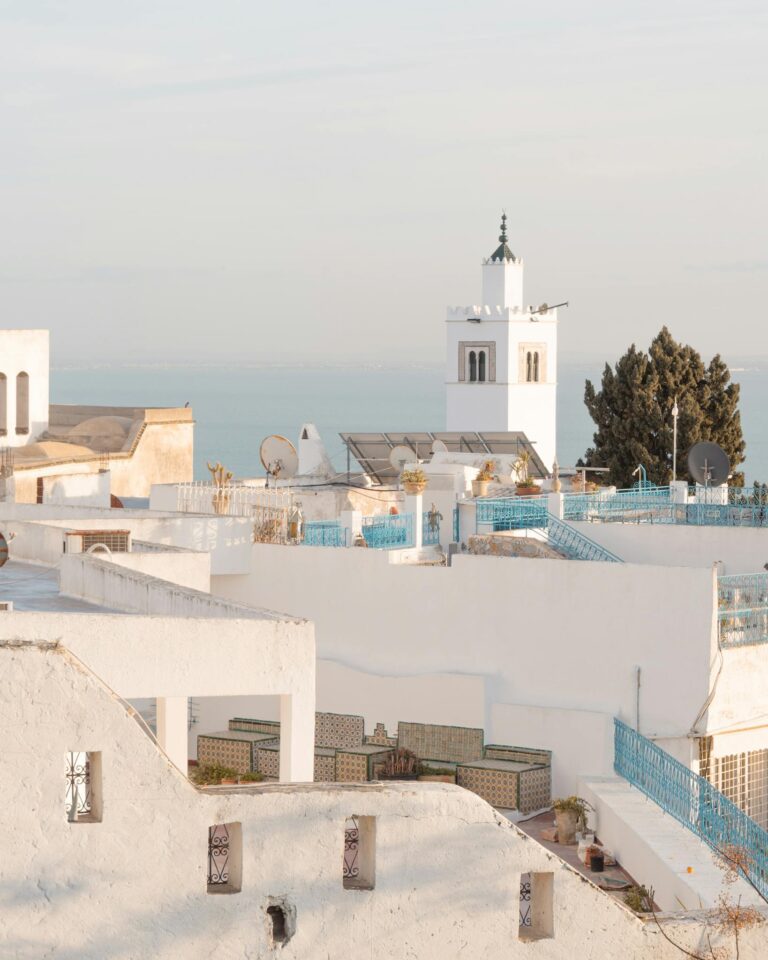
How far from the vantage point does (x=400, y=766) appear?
21.3 m

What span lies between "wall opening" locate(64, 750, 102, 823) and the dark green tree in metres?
38.2

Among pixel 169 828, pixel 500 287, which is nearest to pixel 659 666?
pixel 169 828

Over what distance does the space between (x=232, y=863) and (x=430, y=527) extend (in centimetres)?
1376

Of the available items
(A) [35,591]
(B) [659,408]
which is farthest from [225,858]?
(B) [659,408]

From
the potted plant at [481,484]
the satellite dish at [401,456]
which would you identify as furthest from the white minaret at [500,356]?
the potted plant at [481,484]

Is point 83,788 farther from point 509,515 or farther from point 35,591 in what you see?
point 509,515

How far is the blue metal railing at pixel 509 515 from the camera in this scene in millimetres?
25188

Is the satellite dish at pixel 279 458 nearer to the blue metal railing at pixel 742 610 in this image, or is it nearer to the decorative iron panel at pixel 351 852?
the blue metal railing at pixel 742 610

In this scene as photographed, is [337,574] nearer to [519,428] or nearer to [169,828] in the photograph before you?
[169,828]

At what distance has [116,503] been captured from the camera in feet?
104

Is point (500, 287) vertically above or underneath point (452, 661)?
above

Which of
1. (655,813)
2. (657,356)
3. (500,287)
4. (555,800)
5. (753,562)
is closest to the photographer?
(655,813)

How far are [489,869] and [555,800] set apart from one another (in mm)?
8483

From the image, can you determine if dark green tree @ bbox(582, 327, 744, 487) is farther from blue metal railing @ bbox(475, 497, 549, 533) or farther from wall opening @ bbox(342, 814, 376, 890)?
wall opening @ bbox(342, 814, 376, 890)
